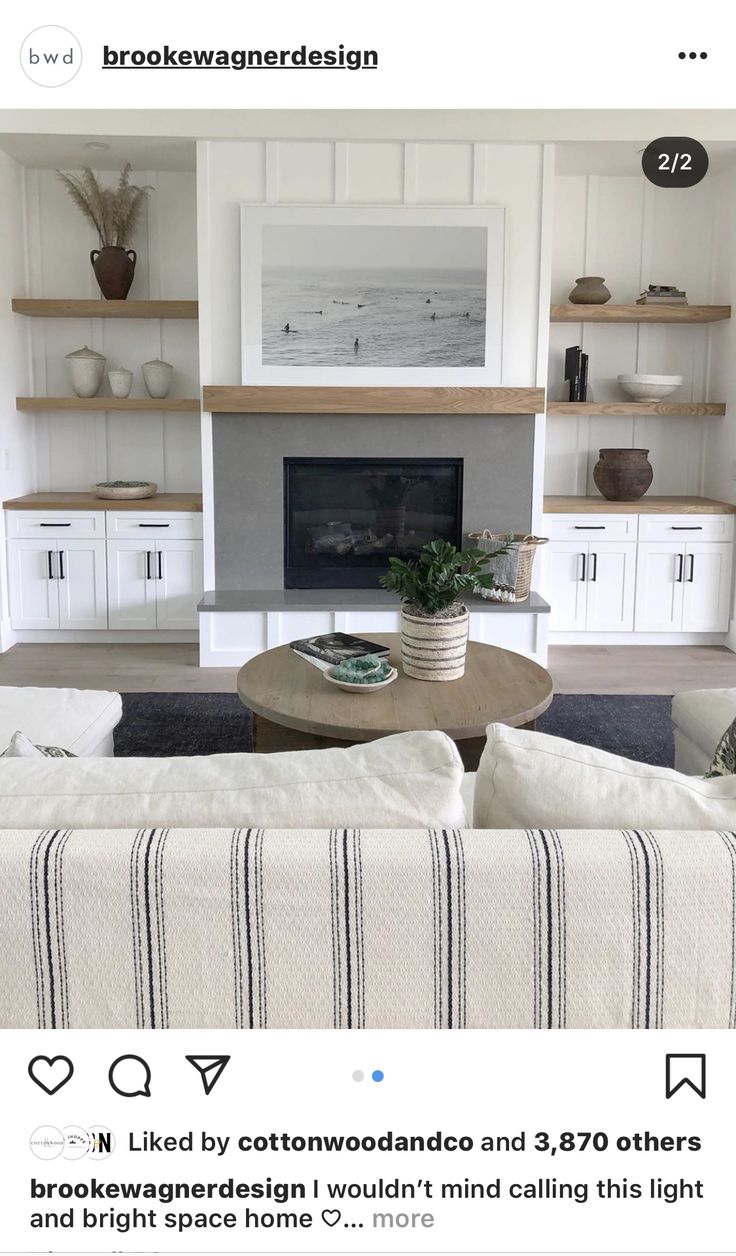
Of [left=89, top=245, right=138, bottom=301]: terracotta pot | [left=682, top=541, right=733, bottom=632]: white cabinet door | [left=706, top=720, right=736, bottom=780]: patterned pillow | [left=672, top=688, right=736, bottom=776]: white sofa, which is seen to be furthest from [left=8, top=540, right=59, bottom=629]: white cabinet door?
[left=706, top=720, right=736, bottom=780]: patterned pillow

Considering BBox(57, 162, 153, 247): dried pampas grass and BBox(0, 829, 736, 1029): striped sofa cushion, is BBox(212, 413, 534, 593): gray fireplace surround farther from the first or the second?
BBox(0, 829, 736, 1029): striped sofa cushion

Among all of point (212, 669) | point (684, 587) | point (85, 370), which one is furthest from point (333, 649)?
point (85, 370)

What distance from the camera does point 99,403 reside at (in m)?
5.62

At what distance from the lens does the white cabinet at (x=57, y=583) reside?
217 inches

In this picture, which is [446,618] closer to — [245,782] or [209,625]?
[245,782]

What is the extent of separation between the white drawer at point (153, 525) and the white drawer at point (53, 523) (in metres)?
0.08

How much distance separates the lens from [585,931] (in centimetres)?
125

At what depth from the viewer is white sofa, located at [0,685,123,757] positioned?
8.84 ft

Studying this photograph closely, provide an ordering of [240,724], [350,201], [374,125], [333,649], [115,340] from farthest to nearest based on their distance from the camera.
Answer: [115,340] → [350,201] → [374,125] → [240,724] → [333,649]

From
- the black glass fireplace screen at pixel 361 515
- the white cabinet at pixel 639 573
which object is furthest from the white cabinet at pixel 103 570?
the white cabinet at pixel 639 573

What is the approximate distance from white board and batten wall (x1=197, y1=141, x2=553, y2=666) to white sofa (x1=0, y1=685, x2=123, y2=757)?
6.84ft

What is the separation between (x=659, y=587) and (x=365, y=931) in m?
4.60
